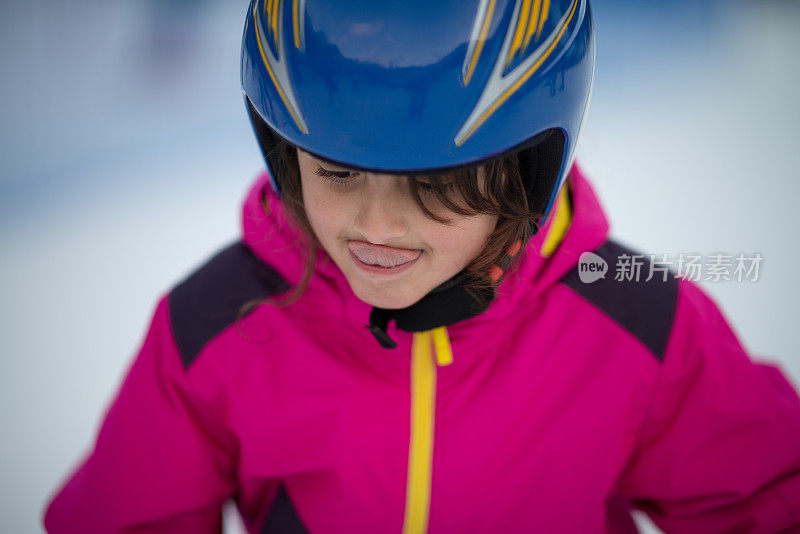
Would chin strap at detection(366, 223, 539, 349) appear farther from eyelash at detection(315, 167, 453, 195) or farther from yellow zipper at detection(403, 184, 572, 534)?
eyelash at detection(315, 167, 453, 195)

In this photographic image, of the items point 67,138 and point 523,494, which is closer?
point 523,494

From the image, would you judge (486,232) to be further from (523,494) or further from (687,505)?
(687,505)

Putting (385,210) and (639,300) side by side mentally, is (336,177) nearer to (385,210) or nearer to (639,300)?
(385,210)

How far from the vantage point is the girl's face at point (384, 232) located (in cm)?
67

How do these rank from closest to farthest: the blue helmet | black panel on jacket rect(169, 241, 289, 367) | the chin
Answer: the blue helmet < the chin < black panel on jacket rect(169, 241, 289, 367)

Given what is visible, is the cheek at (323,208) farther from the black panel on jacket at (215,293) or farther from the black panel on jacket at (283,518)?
the black panel on jacket at (283,518)

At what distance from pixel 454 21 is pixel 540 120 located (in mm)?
137

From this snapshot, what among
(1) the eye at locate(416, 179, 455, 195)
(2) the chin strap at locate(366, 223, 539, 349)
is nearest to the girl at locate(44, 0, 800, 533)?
(2) the chin strap at locate(366, 223, 539, 349)

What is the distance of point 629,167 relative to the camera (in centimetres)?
203

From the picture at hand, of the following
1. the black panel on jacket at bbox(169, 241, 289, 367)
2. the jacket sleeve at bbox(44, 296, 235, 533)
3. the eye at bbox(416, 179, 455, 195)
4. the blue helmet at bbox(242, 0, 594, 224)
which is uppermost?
the blue helmet at bbox(242, 0, 594, 224)

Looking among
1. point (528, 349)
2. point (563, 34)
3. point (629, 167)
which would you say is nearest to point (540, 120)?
point (563, 34)

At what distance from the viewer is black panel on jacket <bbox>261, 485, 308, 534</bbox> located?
35.1 inches

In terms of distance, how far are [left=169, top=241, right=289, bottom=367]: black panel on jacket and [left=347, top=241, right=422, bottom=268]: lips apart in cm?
19

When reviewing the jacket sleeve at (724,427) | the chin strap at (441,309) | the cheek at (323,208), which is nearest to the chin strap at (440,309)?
the chin strap at (441,309)
